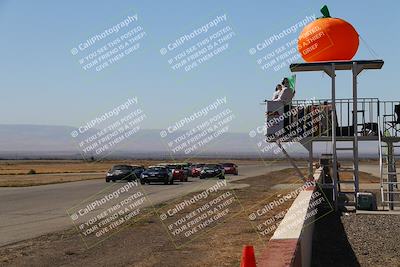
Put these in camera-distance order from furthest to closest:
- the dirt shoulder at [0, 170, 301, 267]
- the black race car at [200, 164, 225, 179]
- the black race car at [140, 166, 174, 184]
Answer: the black race car at [200, 164, 225, 179] → the black race car at [140, 166, 174, 184] → the dirt shoulder at [0, 170, 301, 267]

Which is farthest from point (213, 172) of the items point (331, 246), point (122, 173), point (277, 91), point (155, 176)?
point (331, 246)

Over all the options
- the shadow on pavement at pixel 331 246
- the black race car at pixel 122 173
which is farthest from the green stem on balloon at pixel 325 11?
the black race car at pixel 122 173

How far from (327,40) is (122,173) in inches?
1209

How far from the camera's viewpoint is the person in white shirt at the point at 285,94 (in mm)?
16422

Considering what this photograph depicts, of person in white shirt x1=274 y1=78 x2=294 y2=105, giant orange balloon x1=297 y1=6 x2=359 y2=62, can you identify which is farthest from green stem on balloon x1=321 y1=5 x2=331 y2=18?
person in white shirt x1=274 y1=78 x2=294 y2=105

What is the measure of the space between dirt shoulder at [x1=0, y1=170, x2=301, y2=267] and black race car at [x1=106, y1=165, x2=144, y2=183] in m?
27.1

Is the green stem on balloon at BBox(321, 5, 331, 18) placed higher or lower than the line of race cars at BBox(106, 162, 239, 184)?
higher

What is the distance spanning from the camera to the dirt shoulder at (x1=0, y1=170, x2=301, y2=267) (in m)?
9.88

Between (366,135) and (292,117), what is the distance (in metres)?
2.25

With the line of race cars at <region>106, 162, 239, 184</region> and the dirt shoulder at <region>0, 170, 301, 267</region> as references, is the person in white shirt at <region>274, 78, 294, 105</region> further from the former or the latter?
the line of race cars at <region>106, 162, 239, 184</region>

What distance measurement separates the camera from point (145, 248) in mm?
11430

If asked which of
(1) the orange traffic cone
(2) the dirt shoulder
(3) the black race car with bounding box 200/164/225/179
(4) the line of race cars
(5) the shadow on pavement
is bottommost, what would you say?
(3) the black race car with bounding box 200/164/225/179

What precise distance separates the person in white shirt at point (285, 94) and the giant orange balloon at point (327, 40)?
3.52 ft

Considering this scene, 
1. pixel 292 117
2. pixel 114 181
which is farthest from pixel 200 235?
pixel 114 181
